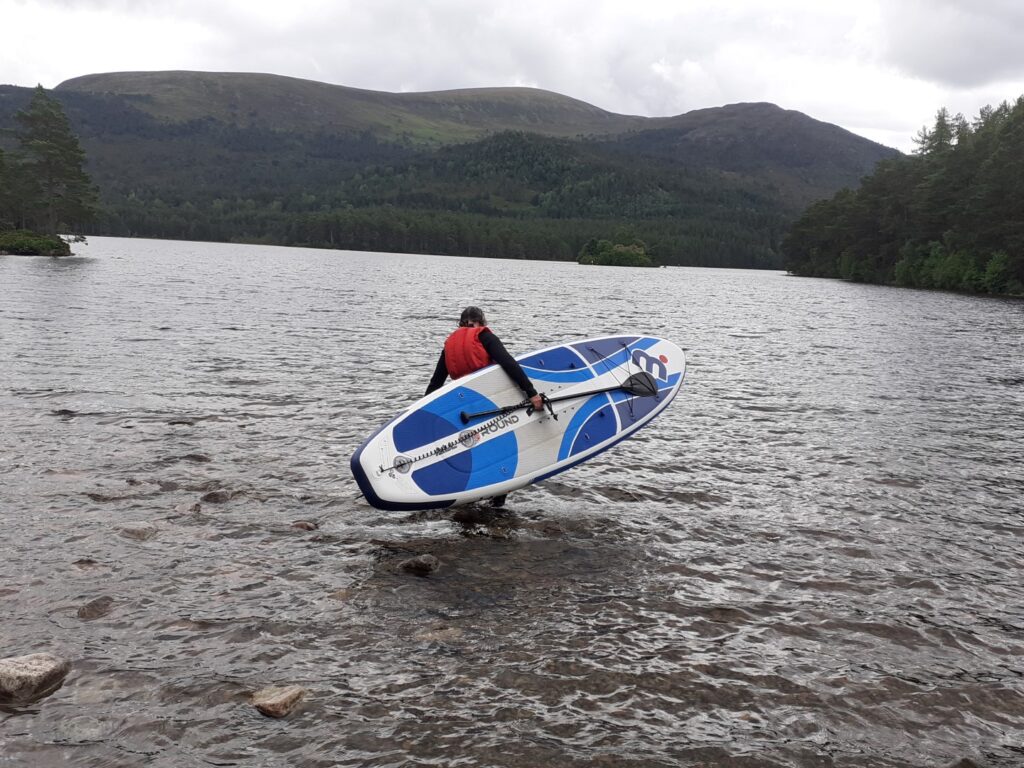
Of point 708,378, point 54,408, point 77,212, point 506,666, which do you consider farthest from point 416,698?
point 77,212

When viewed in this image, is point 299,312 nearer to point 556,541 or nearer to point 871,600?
point 556,541

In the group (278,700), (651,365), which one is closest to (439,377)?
(651,365)

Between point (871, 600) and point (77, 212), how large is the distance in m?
118

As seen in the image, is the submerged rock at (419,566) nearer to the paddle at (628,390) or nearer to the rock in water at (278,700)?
the rock in water at (278,700)

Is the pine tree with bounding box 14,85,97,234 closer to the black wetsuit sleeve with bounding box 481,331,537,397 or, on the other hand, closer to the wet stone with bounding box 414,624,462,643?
the black wetsuit sleeve with bounding box 481,331,537,397

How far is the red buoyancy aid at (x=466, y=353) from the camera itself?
477 inches

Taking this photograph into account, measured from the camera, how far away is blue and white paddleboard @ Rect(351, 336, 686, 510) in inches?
431

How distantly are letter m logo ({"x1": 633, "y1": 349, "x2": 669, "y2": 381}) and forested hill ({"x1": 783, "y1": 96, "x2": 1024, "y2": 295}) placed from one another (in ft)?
266

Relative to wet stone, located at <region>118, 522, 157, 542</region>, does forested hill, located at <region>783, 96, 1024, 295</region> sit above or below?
above

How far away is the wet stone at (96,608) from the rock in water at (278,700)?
2386mm

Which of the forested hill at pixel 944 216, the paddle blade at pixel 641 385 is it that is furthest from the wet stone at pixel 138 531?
the forested hill at pixel 944 216

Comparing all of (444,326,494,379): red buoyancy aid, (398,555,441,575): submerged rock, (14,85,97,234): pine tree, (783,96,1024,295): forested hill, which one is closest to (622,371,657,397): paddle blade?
(444,326,494,379): red buoyancy aid

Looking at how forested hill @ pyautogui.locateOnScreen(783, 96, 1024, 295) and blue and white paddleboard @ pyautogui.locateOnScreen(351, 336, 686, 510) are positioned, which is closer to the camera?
blue and white paddleboard @ pyautogui.locateOnScreen(351, 336, 686, 510)

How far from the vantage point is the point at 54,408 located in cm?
1747
